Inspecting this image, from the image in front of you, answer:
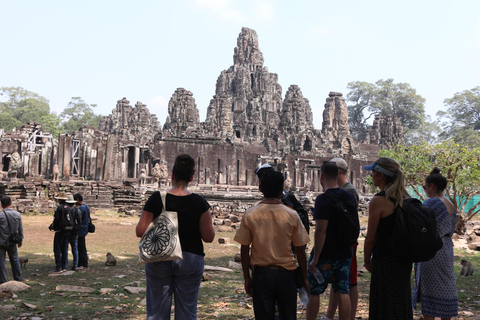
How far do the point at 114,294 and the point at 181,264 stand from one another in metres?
3.79

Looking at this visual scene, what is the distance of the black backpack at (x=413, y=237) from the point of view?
159 inches

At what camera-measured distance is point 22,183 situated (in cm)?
2452

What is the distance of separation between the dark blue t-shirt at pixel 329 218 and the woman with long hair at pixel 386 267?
492 mm

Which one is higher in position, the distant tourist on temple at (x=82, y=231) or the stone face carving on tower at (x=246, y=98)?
the stone face carving on tower at (x=246, y=98)

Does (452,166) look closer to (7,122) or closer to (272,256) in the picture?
(272,256)

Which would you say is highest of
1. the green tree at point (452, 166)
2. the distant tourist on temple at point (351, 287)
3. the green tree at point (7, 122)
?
the green tree at point (7, 122)

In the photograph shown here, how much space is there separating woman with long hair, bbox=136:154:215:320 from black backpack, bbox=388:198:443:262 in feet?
5.43

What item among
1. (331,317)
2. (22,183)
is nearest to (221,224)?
(22,183)

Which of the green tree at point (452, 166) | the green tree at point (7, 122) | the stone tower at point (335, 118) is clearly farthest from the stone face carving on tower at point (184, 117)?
the green tree at point (7, 122)

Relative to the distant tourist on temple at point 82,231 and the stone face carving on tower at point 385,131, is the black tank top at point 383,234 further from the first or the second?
the stone face carving on tower at point 385,131

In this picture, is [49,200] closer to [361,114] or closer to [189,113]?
[189,113]

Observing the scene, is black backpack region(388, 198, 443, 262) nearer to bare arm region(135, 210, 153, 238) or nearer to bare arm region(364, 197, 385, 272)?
bare arm region(364, 197, 385, 272)

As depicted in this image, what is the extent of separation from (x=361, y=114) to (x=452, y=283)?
94.0 m

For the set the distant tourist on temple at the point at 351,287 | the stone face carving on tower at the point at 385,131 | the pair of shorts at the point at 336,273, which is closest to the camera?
the pair of shorts at the point at 336,273
